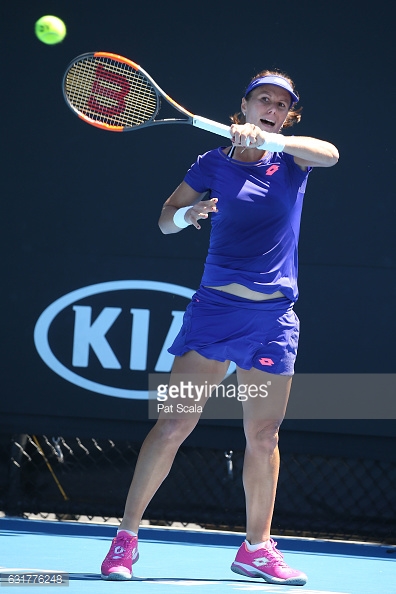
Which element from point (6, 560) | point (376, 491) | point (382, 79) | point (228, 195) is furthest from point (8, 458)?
point (382, 79)

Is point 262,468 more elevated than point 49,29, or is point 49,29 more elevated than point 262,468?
point 49,29

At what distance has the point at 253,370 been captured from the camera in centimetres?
320

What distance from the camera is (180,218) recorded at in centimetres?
319

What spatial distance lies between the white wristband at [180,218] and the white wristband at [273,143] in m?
0.34

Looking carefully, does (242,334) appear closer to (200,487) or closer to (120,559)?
(120,559)

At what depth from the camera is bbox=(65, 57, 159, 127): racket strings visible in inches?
138

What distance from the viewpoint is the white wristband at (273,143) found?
9.66ft

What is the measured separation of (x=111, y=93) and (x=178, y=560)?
5.76 feet

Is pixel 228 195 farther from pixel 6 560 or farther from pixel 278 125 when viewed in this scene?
pixel 6 560

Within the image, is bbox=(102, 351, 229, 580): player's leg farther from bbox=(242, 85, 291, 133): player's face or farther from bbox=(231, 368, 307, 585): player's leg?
bbox=(242, 85, 291, 133): player's face

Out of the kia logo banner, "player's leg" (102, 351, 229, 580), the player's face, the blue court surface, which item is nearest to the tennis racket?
the player's face

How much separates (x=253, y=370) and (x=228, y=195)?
1.86 ft
